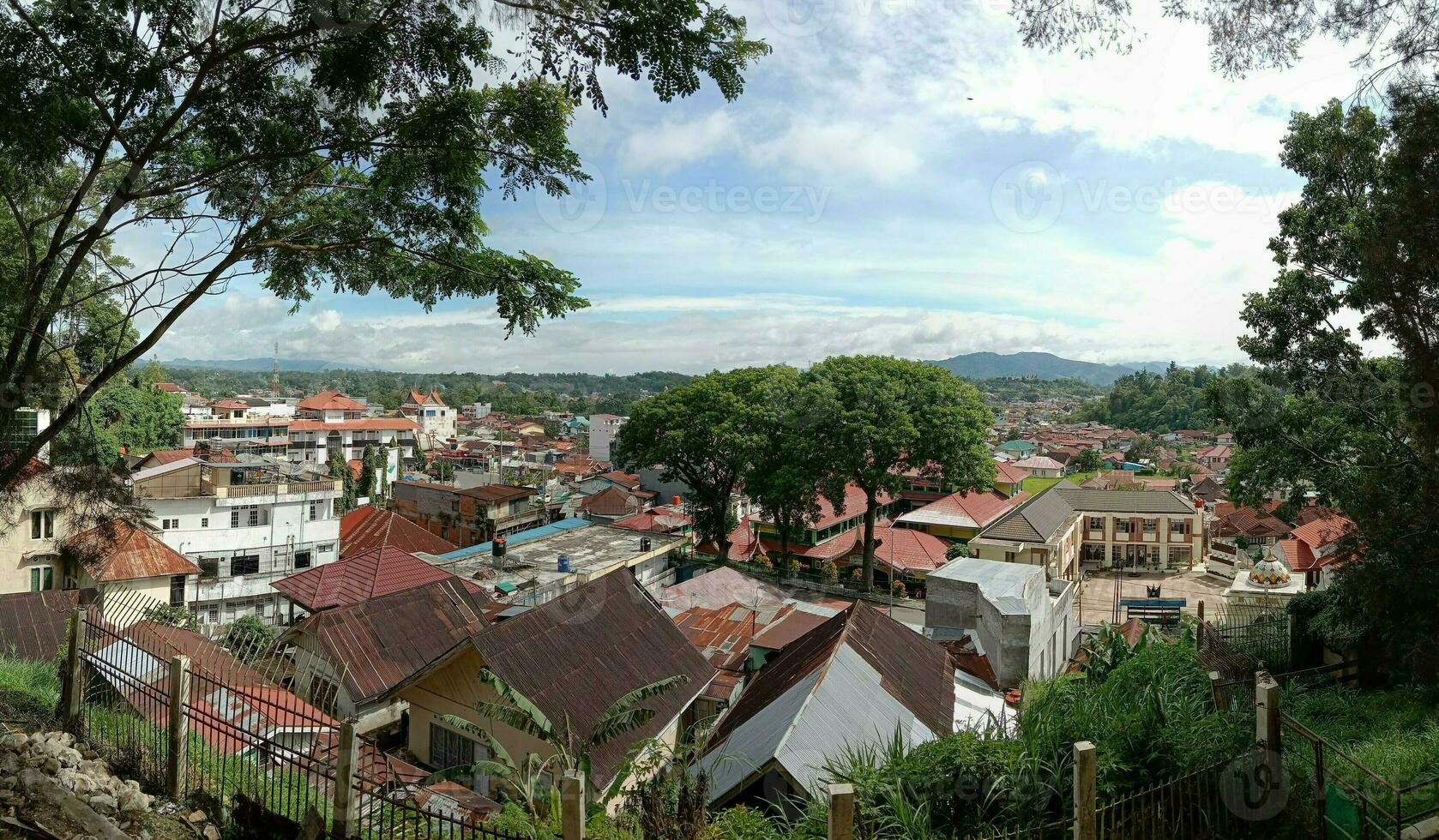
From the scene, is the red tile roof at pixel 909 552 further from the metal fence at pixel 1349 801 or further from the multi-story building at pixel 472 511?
the metal fence at pixel 1349 801

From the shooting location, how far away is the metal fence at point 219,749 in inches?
→ 180

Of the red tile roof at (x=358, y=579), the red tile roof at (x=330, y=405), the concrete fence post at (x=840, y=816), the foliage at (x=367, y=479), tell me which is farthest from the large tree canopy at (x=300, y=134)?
the red tile roof at (x=330, y=405)

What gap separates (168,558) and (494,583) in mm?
8922

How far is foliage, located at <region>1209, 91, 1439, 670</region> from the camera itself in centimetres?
767

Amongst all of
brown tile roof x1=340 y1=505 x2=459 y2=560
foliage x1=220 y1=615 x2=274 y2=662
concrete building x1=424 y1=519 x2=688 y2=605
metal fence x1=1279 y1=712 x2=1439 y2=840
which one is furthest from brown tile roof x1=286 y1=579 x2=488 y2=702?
brown tile roof x1=340 y1=505 x2=459 y2=560

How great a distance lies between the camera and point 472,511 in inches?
1586

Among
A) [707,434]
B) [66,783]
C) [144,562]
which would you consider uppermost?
[707,434]

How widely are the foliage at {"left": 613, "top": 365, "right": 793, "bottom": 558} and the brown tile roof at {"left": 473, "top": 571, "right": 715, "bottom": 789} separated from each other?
16017 millimetres

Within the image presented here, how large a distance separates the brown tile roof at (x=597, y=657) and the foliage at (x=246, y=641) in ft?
8.34

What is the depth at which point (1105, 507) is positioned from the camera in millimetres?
39562

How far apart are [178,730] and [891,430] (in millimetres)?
22402

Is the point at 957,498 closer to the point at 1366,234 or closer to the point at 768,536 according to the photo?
the point at 768,536

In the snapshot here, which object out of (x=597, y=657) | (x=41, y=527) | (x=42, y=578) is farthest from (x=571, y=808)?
(x=42, y=578)

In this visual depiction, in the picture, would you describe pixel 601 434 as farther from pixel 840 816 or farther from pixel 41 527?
pixel 840 816
